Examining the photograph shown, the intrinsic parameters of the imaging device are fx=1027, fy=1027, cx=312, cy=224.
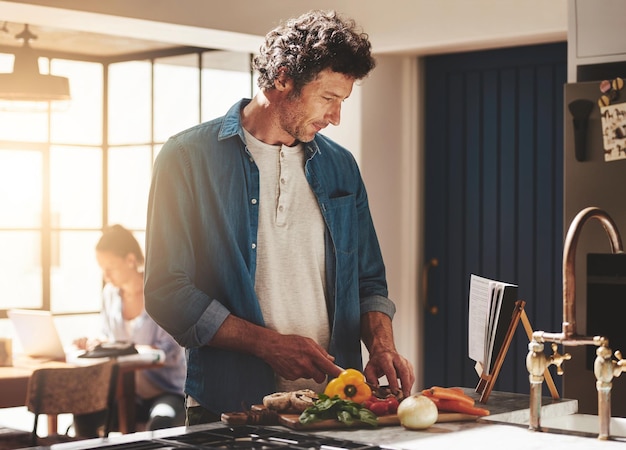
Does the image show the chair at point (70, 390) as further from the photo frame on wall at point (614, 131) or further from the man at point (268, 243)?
the photo frame on wall at point (614, 131)

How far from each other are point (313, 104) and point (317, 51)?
14 centimetres

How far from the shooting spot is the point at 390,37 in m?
4.66

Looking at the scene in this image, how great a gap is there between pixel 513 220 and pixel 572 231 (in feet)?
8.49

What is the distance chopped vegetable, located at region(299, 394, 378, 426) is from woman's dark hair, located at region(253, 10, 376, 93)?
893 millimetres

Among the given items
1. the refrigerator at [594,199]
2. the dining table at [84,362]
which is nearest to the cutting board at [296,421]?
the refrigerator at [594,199]

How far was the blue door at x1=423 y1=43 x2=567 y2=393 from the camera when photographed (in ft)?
15.5

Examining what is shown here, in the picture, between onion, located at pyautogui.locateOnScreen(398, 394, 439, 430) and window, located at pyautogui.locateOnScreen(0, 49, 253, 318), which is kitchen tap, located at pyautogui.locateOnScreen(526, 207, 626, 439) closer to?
onion, located at pyautogui.locateOnScreen(398, 394, 439, 430)

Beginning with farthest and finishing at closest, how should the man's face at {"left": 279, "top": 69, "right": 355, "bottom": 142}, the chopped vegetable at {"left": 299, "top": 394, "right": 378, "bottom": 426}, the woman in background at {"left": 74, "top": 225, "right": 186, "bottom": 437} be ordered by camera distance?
the woman in background at {"left": 74, "top": 225, "right": 186, "bottom": 437}
the man's face at {"left": 279, "top": 69, "right": 355, "bottom": 142}
the chopped vegetable at {"left": 299, "top": 394, "right": 378, "bottom": 426}

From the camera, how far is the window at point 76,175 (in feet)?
23.9

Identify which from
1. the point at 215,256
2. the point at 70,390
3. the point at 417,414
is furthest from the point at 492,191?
the point at 417,414

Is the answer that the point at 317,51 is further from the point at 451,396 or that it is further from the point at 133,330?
the point at 133,330

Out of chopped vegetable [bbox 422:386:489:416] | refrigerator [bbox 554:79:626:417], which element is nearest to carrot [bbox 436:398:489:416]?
chopped vegetable [bbox 422:386:489:416]

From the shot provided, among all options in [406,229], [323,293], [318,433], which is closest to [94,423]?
[406,229]

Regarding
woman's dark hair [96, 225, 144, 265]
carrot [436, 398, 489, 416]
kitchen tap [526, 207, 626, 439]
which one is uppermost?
woman's dark hair [96, 225, 144, 265]
